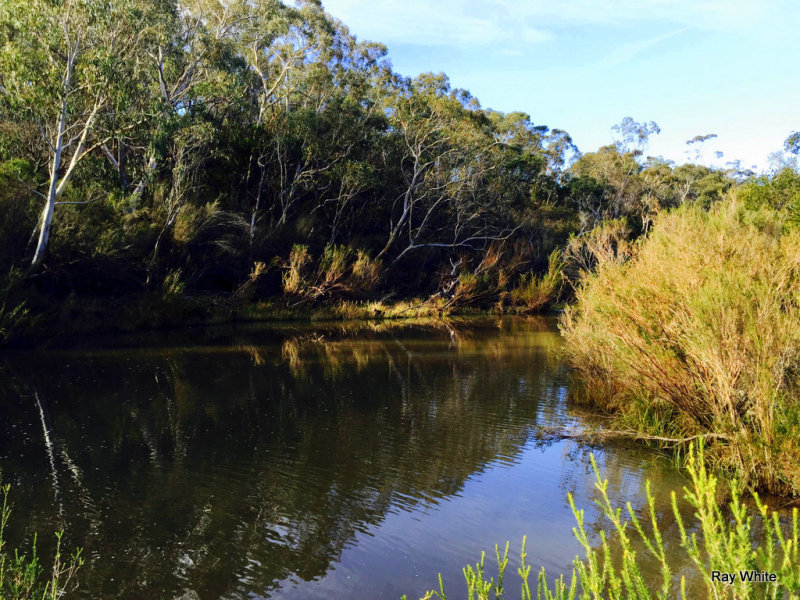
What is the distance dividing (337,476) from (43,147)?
58.7 feet

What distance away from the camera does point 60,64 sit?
55.0 ft

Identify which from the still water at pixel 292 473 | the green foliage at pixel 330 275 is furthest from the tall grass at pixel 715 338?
the green foliage at pixel 330 275

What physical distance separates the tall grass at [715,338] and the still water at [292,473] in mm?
809

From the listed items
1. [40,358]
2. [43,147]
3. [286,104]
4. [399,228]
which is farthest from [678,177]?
[40,358]

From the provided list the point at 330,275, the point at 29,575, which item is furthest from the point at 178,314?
the point at 29,575

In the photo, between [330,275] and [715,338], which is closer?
[715,338]

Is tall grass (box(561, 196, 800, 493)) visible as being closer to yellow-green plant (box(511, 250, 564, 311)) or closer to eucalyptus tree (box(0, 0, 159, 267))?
eucalyptus tree (box(0, 0, 159, 267))

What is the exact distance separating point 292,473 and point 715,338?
4.58m

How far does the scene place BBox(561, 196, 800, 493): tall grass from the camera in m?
6.14

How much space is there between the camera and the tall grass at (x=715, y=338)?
6.14m

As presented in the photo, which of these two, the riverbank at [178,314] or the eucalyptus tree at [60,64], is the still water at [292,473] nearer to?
the riverbank at [178,314]

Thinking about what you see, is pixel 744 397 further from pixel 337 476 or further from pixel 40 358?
pixel 40 358

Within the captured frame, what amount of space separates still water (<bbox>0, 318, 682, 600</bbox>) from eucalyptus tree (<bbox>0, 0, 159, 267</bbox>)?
654 centimetres

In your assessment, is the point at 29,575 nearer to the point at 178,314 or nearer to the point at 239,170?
the point at 178,314
